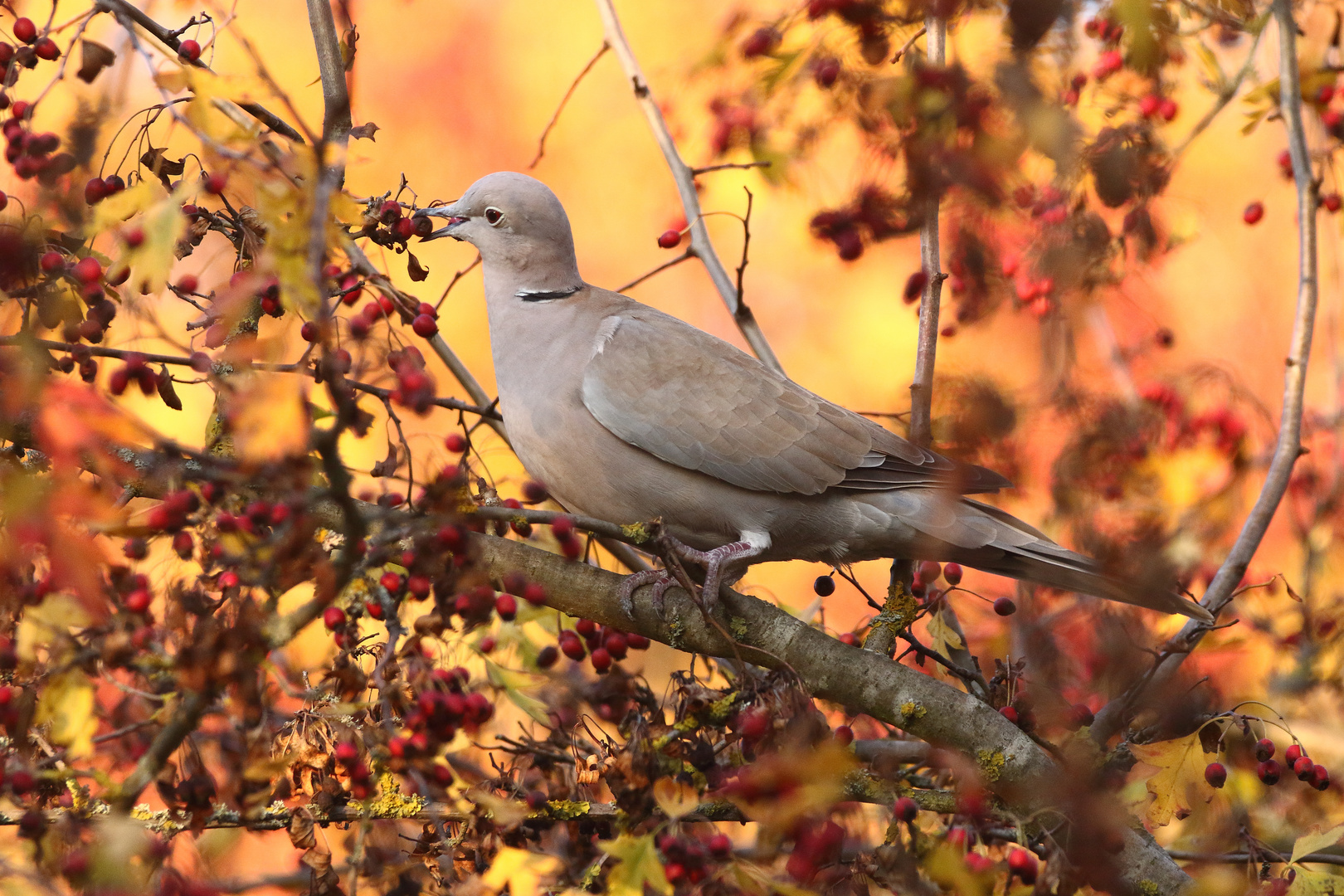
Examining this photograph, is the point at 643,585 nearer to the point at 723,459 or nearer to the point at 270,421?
the point at 723,459

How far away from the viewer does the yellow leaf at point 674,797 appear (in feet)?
6.84

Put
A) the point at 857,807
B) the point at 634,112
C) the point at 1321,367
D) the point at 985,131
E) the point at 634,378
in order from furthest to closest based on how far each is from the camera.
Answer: the point at 634,112, the point at 1321,367, the point at 634,378, the point at 857,807, the point at 985,131

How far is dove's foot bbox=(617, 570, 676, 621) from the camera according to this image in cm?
276

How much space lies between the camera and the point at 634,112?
338 inches

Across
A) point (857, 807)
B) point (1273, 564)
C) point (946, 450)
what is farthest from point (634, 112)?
point (946, 450)

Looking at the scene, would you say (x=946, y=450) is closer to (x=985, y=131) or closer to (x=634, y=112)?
(x=985, y=131)

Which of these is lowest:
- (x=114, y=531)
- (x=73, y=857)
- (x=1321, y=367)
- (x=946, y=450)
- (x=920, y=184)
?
(x=73, y=857)

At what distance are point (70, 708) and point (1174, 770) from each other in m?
Answer: 2.29

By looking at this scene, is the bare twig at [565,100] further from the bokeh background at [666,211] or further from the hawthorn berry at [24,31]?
the hawthorn berry at [24,31]

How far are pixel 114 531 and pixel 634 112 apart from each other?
734 cm

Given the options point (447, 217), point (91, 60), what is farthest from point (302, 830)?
point (447, 217)

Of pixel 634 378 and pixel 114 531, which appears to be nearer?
pixel 114 531

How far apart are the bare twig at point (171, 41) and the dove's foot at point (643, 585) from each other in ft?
4.00

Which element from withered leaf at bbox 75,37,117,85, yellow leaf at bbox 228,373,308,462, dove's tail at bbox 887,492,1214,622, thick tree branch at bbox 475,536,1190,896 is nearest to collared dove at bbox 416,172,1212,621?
dove's tail at bbox 887,492,1214,622
